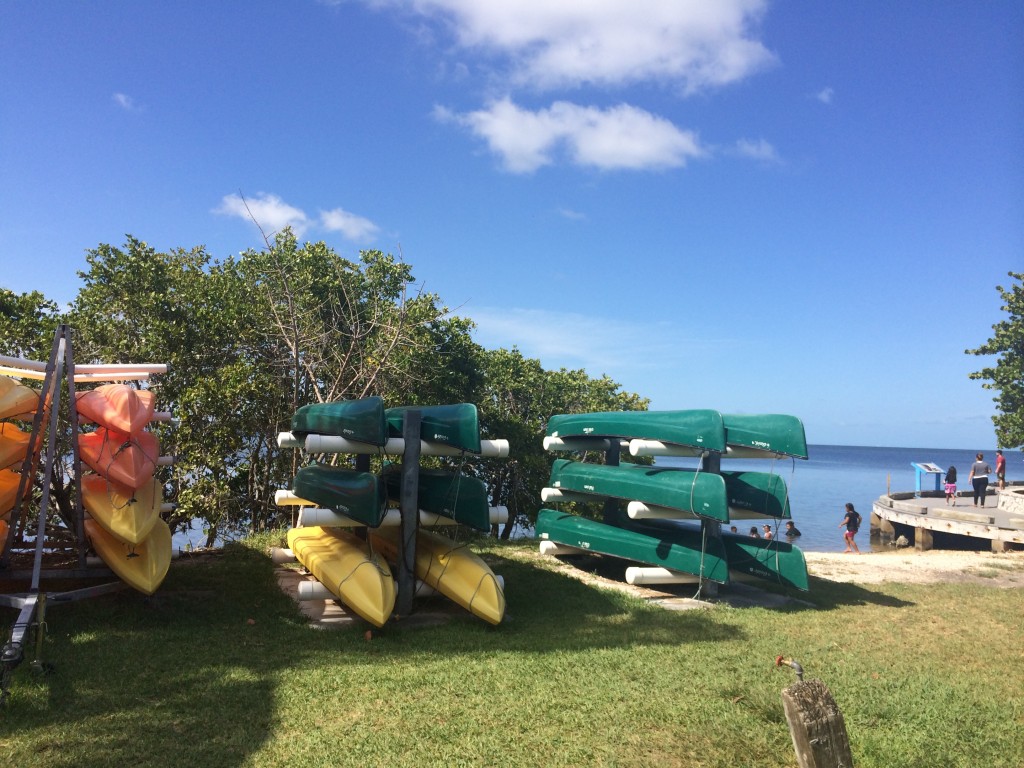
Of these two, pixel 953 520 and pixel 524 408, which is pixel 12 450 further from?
pixel 953 520

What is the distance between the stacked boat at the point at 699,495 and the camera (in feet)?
29.4

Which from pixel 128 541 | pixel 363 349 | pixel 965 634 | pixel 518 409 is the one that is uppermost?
pixel 363 349

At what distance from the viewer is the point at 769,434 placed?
920 centimetres

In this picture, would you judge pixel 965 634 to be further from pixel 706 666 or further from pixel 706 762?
pixel 706 762

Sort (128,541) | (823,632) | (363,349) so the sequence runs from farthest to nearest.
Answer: (363,349) → (823,632) → (128,541)

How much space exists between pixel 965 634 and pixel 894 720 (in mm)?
3559

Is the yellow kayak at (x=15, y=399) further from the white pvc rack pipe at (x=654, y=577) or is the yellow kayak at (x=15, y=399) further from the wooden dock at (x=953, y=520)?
the wooden dock at (x=953, y=520)

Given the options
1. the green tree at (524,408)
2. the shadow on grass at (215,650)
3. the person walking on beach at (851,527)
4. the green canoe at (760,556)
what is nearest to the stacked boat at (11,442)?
the shadow on grass at (215,650)

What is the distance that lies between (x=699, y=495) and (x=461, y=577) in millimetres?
3284

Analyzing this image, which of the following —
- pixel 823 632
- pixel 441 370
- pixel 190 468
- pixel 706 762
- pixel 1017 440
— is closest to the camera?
pixel 706 762

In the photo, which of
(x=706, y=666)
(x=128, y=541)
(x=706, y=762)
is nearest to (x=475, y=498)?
(x=706, y=666)

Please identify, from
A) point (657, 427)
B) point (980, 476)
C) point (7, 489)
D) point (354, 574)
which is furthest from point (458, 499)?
point (980, 476)

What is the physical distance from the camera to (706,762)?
4.26 m

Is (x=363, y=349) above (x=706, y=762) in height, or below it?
above
